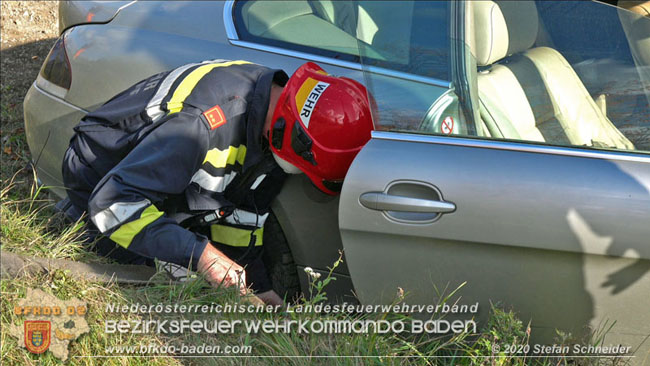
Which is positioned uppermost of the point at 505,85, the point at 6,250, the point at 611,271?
the point at 505,85

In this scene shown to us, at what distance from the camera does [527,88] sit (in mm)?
2531

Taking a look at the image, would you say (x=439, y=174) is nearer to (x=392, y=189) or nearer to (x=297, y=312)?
(x=392, y=189)

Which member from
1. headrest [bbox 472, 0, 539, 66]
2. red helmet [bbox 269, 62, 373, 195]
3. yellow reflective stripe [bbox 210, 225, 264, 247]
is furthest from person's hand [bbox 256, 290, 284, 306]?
headrest [bbox 472, 0, 539, 66]

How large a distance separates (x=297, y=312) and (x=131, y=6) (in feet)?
5.69

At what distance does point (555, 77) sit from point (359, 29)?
0.81m

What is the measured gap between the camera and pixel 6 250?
2.38 metres

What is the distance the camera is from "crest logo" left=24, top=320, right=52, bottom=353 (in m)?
2.00

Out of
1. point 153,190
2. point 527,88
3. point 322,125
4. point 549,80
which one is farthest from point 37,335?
→ point 549,80

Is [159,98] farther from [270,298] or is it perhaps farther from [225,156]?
[270,298]

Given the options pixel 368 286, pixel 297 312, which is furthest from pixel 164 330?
pixel 368 286

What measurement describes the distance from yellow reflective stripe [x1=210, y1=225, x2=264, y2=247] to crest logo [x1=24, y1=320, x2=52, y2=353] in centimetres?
76

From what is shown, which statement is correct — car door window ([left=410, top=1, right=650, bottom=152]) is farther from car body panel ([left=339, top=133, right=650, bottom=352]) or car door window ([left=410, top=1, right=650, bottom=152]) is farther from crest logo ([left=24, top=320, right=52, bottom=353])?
crest logo ([left=24, top=320, right=52, bottom=353])

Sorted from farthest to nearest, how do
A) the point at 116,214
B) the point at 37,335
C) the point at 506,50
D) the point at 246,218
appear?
1. the point at 506,50
2. the point at 246,218
3. the point at 116,214
4. the point at 37,335

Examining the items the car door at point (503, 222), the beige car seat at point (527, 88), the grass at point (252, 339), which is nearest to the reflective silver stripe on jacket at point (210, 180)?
the grass at point (252, 339)
